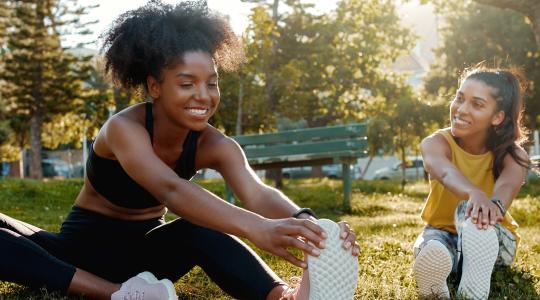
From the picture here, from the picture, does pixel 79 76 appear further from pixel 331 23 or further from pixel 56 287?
pixel 56 287

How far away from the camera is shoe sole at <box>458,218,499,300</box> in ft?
9.02

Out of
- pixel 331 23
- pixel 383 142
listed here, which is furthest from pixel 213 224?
pixel 383 142

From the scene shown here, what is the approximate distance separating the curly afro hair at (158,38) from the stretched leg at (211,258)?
661 millimetres

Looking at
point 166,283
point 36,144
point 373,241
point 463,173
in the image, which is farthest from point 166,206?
point 36,144

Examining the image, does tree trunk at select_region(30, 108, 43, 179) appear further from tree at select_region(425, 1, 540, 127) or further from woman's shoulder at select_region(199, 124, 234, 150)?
woman's shoulder at select_region(199, 124, 234, 150)

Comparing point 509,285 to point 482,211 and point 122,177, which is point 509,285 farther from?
point 122,177

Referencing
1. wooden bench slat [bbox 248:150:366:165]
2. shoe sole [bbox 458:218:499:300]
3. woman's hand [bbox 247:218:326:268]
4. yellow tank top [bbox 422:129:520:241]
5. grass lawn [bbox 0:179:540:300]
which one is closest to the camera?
woman's hand [bbox 247:218:326:268]

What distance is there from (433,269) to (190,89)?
1296 mm

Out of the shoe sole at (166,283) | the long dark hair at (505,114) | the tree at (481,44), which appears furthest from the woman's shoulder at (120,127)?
the tree at (481,44)

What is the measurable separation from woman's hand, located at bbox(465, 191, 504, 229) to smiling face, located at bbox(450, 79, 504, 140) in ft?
2.61

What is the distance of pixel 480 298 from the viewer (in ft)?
9.25

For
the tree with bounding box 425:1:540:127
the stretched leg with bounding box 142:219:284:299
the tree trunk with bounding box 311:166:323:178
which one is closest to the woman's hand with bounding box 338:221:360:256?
the stretched leg with bounding box 142:219:284:299

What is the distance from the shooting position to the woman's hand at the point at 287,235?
2057 millimetres

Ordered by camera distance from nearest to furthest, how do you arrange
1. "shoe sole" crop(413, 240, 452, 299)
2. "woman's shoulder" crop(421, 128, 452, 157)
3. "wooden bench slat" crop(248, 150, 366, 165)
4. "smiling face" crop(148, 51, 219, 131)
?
"smiling face" crop(148, 51, 219, 131)
"shoe sole" crop(413, 240, 452, 299)
"woman's shoulder" crop(421, 128, 452, 157)
"wooden bench slat" crop(248, 150, 366, 165)
